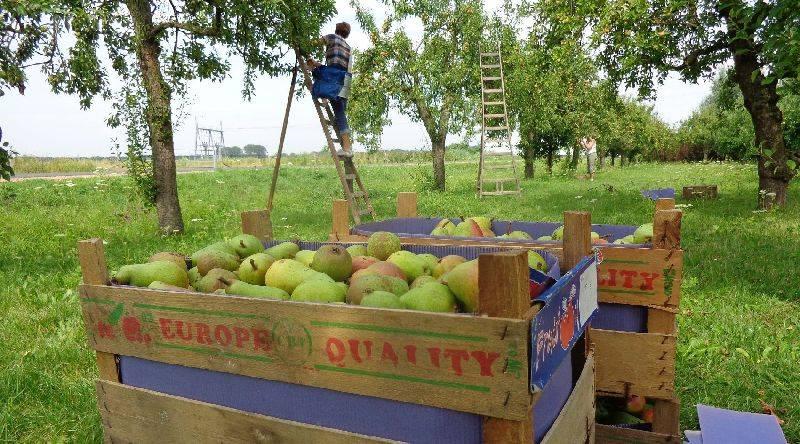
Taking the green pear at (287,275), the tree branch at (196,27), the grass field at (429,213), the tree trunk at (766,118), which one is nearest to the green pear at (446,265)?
the green pear at (287,275)

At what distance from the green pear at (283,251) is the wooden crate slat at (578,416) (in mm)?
1389

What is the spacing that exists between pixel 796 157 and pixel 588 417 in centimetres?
1086

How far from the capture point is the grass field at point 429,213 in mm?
3461

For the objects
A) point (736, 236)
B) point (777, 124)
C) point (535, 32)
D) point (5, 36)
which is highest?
point (535, 32)

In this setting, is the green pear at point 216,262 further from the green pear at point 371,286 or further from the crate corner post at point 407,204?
the crate corner post at point 407,204

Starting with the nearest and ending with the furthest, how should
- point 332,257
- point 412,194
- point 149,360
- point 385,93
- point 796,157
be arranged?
1. point 149,360
2. point 332,257
3. point 412,194
4. point 796,157
5. point 385,93

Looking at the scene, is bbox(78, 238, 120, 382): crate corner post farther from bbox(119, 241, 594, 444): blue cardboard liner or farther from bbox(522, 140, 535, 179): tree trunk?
bbox(522, 140, 535, 179): tree trunk

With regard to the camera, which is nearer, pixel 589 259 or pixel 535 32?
pixel 589 259

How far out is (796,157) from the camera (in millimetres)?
10273

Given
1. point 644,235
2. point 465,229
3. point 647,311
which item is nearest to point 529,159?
point 465,229

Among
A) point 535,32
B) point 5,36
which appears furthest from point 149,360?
point 535,32

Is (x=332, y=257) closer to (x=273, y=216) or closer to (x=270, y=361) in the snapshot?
(x=270, y=361)

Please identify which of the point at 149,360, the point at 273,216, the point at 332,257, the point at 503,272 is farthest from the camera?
the point at 273,216

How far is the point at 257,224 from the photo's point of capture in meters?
2.91
